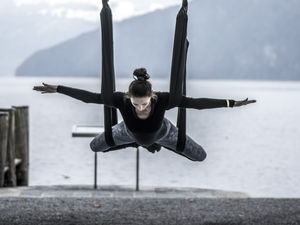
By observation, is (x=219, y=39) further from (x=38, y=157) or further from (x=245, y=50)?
(x=38, y=157)

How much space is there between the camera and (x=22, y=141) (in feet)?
39.2

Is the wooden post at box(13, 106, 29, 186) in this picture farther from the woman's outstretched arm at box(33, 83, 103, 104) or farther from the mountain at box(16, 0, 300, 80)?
the mountain at box(16, 0, 300, 80)

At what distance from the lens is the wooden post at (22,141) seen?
11781 mm

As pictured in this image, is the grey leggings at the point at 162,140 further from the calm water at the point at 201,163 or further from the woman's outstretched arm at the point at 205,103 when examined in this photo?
the calm water at the point at 201,163

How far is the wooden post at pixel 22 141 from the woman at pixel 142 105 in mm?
7406

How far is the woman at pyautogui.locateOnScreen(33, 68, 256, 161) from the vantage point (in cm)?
421

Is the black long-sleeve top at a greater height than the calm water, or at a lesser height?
greater

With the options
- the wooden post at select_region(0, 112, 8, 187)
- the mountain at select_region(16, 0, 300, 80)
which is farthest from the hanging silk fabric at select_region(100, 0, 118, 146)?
the mountain at select_region(16, 0, 300, 80)

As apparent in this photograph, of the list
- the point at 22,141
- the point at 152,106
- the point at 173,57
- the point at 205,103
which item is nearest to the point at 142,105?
the point at 152,106

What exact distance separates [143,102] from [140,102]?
2 cm

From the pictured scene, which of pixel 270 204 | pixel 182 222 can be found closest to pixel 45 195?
pixel 182 222

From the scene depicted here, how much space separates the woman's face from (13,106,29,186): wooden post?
7.81 metres

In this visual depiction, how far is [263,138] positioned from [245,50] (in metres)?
122

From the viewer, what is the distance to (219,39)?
543 ft
